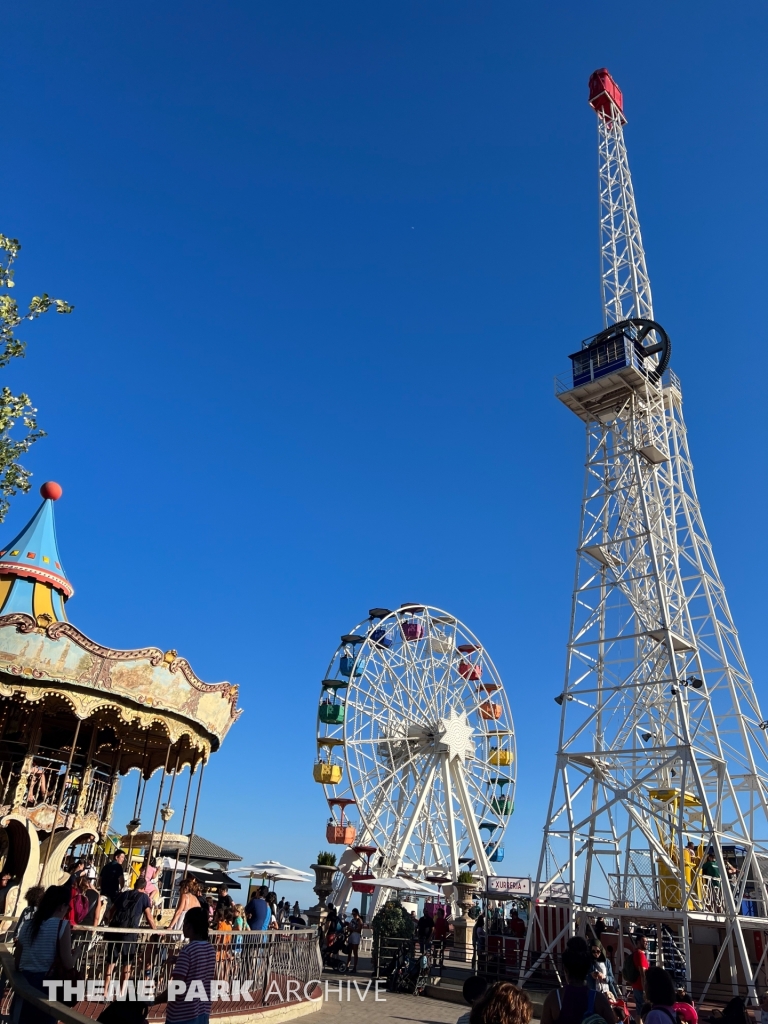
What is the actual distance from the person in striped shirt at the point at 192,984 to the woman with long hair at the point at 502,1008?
2.25m

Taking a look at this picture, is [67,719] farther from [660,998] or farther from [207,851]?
[207,851]

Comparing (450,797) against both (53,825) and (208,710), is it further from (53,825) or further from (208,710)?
(53,825)

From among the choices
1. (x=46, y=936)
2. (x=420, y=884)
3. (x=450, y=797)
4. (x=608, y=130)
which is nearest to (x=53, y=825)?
(x=420, y=884)

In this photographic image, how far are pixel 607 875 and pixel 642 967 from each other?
10764 mm

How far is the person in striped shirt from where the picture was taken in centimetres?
525

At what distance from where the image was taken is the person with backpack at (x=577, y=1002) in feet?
15.4

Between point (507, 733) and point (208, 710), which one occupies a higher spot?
point (507, 733)

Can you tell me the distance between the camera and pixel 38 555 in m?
22.0

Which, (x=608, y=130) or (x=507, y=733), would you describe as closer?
(x=608, y=130)

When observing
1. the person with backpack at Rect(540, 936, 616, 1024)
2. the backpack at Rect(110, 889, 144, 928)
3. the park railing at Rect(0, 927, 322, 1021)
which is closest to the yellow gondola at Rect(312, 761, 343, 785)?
the park railing at Rect(0, 927, 322, 1021)

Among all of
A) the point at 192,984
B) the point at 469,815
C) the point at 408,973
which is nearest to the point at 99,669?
the point at 408,973

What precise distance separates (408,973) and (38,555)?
592 inches

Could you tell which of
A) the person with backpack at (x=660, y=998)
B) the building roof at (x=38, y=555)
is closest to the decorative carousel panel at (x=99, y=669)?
the building roof at (x=38, y=555)

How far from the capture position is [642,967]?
438 inches
